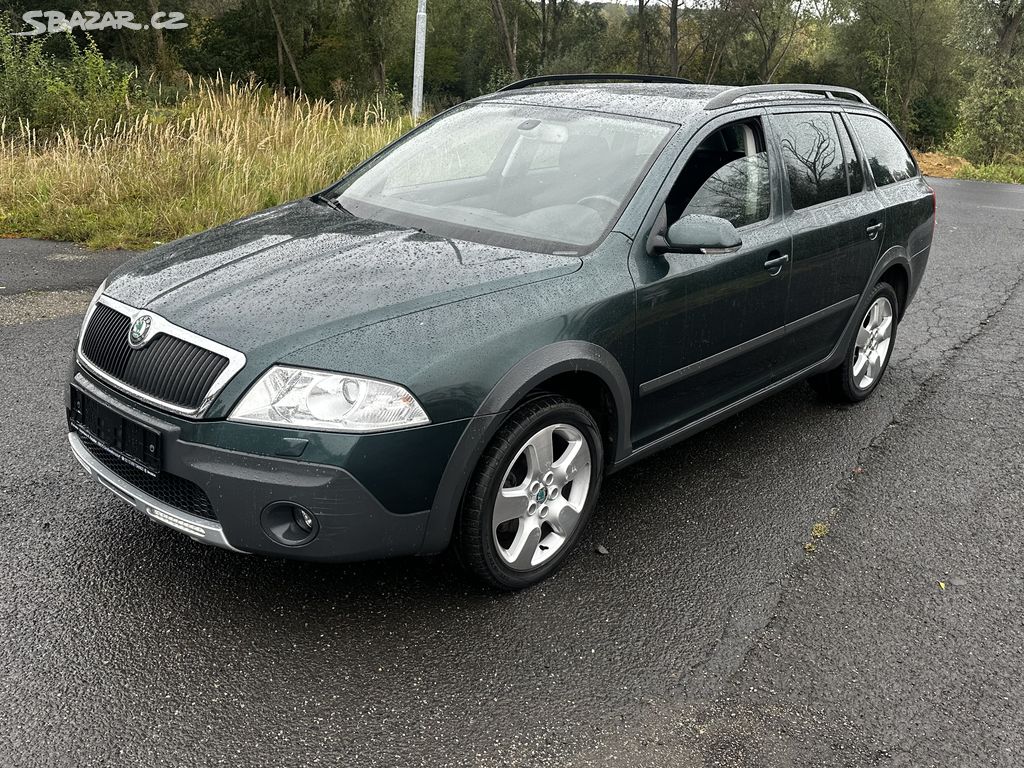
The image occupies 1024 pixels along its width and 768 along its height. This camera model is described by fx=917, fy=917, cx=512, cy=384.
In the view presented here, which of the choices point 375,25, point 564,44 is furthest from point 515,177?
point 564,44

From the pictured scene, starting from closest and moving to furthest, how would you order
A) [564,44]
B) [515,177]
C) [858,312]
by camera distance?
Answer: 1. [515,177]
2. [858,312]
3. [564,44]

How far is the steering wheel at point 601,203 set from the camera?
3562 mm

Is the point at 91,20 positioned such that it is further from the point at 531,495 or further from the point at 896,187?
the point at 531,495

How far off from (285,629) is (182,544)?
0.70 m

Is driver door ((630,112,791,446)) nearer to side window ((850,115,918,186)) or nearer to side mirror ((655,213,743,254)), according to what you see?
side mirror ((655,213,743,254))

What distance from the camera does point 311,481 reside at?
2656mm

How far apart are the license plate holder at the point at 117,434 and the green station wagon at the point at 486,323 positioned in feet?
0.04

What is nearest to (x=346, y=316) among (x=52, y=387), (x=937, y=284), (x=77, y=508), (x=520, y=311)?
(x=520, y=311)

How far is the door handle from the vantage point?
4.03 meters

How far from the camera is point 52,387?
495 centimetres

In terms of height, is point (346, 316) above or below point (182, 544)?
above

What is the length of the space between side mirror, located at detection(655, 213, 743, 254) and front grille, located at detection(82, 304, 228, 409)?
5.59ft

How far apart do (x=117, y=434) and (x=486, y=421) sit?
1191 mm

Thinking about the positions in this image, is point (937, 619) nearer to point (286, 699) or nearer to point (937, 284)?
point (286, 699)
